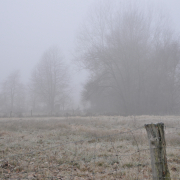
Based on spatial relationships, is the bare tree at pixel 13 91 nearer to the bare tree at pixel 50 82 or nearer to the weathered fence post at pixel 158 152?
the bare tree at pixel 50 82

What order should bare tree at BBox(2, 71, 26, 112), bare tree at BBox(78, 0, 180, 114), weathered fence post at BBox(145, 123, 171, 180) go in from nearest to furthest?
weathered fence post at BBox(145, 123, 171, 180)
bare tree at BBox(78, 0, 180, 114)
bare tree at BBox(2, 71, 26, 112)

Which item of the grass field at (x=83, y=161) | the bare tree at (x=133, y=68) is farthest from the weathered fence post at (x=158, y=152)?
the bare tree at (x=133, y=68)

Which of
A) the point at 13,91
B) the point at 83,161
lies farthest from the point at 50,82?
the point at 83,161

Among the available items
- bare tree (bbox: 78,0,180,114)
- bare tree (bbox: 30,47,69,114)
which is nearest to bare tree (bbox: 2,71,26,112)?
bare tree (bbox: 30,47,69,114)

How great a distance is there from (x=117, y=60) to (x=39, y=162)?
29198mm

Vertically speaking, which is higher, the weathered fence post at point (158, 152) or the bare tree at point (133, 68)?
the bare tree at point (133, 68)

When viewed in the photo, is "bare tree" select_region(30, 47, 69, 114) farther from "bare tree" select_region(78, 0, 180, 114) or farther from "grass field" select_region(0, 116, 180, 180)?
"grass field" select_region(0, 116, 180, 180)

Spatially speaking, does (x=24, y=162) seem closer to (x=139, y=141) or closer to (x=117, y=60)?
(x=139, y=141)

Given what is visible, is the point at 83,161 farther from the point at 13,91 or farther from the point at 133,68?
the point at 13,91

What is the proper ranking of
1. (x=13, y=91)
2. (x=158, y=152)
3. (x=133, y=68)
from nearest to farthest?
1. (x=158, y=152)
2. (x=133, y=68)
3. (x=13, y=91)

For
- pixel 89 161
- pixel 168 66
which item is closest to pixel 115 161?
pixel 89 161

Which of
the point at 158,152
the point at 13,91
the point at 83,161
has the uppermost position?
the point at 13,91

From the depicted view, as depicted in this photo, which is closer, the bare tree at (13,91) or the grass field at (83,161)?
the grass field at (83,161)

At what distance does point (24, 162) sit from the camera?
19.3 feet
